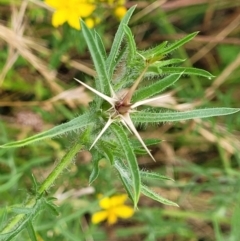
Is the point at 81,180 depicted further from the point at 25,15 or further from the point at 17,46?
the point at 25,15

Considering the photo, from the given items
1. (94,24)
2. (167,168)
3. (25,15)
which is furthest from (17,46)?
(167,168)

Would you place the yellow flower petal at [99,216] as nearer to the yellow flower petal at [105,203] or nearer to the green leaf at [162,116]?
the yellow flower petal at [105,203]

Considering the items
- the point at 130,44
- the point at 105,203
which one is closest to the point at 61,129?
the point at 130,44

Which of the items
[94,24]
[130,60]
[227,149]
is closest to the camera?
[130,60]

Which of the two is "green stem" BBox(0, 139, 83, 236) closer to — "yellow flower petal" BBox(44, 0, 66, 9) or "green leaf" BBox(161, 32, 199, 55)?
"green leaf" BBox(161, 32, 199, 55)

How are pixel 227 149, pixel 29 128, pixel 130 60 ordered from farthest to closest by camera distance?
pixel 227 149, pixel 29 128, pixel 130 60

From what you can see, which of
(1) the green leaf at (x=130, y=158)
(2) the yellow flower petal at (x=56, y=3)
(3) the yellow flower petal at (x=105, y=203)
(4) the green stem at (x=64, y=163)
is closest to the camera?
(1) the green leaf at (x=130, y=158)

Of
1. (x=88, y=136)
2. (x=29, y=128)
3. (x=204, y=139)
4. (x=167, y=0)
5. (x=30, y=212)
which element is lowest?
(x=30, y=212)

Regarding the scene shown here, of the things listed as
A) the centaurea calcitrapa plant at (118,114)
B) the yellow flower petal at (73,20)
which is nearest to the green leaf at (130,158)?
the centaurea calcitrapa plant at (118,114)
